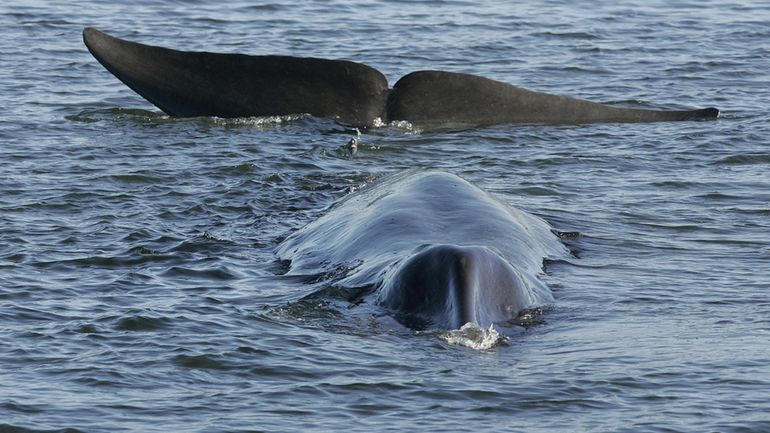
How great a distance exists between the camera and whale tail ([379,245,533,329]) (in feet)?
24.3

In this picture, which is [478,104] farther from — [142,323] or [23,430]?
[23,430]

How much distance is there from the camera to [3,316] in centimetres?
855

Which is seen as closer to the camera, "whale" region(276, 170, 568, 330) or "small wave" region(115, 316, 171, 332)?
"whale" region(276, 170, 568, 330)

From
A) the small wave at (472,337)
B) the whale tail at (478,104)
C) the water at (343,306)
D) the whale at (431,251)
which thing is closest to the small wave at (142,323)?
the water at (343,306)

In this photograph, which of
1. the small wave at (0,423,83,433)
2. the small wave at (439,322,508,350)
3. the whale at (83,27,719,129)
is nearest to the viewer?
the small wave at (0,423,83,433)

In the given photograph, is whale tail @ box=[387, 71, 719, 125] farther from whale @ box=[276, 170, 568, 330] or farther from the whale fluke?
whale @ box=[276, 170, 568, 330]

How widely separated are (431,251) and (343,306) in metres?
0.83

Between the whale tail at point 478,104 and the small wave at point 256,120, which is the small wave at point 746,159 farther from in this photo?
the small wave at point 256,120

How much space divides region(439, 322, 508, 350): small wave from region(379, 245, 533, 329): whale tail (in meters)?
0.03

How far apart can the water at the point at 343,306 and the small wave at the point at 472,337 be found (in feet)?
0.13

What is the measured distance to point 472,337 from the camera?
740cm

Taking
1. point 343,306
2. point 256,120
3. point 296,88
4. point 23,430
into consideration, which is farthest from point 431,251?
point 256,120

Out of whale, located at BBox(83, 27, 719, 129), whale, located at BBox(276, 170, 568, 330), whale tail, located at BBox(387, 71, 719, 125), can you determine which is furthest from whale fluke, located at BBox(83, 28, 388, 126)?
whale, located at BBox(276, 170, 568, 330)

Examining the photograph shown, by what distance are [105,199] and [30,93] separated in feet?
18.0
